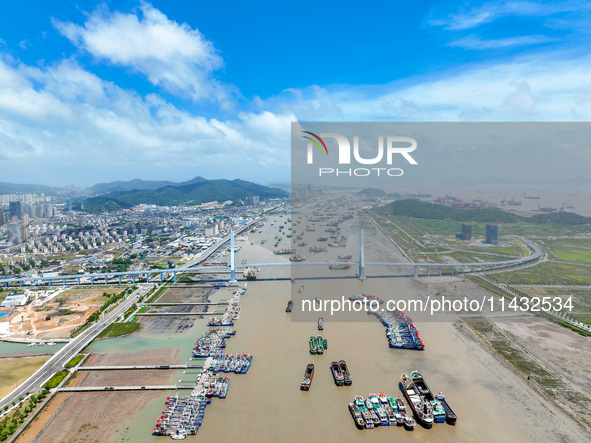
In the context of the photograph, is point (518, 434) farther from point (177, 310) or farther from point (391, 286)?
point (177, 310)

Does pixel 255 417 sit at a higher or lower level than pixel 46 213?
lower

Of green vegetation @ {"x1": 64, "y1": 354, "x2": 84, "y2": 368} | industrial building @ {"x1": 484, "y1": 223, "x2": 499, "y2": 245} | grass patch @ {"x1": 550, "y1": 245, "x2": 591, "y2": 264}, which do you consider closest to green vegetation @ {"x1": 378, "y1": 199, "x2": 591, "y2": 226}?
industrial building @ {"x1": 484, "y1": 223, "x2": 499, "y2": 245}

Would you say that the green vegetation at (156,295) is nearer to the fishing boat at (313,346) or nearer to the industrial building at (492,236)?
the fishing boat at (313,346)

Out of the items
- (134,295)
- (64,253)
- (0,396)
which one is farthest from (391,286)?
(64,253)

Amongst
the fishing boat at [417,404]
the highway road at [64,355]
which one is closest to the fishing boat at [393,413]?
the fishing boat at [417,404]

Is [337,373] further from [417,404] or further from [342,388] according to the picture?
[417,404]

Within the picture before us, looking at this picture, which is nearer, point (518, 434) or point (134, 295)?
point (518, 434)

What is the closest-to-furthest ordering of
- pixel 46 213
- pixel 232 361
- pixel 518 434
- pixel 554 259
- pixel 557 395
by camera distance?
pixel 518 434 → pixel 557 395 → pixel 232 361 → pixel 554 259 → pixel 46 213
